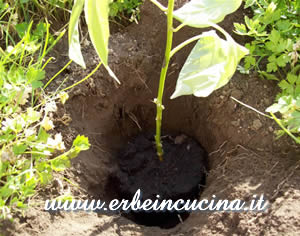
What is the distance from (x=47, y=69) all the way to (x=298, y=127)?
86 centimetres

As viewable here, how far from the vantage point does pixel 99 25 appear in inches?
34.9

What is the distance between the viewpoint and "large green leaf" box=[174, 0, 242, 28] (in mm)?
1025

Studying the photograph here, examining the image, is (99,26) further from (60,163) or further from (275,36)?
(275,36)

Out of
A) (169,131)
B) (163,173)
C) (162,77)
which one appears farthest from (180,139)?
(162,77)

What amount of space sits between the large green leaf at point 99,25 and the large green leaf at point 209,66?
0.21 m

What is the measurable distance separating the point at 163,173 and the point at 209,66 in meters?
0.61

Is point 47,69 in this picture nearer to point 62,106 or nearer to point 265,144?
point 62,106

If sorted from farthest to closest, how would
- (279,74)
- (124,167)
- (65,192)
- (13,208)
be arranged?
1. (124,167)
2. (279,74)
3. (65,192)
4. (13,208)

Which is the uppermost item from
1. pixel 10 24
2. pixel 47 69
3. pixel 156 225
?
pixel 10 24

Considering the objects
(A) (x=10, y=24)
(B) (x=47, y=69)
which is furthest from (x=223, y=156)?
(A) (x=10, y=24)

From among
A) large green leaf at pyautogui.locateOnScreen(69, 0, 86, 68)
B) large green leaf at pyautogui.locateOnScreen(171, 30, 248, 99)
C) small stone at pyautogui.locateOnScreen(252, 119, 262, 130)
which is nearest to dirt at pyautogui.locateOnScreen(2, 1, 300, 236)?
small stone at pyautogui.locateOnScreen(252, 119, 262, 130)

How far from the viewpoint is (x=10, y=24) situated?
145 centimetres

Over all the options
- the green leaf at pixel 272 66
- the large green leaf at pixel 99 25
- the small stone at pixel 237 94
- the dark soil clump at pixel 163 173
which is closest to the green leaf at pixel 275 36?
the green leaf at pixel 272 66

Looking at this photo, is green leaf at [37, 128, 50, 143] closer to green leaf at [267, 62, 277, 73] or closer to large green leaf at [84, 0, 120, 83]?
large green leaf at [84, 0, 120, 83]
